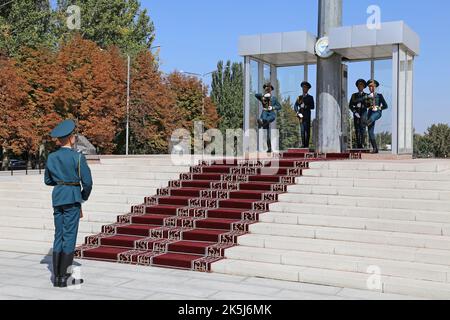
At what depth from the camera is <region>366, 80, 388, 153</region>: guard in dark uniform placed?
13336 millimetres

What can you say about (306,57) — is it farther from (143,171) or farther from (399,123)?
(143,171)

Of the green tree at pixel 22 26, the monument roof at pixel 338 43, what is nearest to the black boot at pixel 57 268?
→ the monument roof at pixel 338 43

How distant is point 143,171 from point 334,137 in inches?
219

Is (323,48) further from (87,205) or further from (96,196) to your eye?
(87,205)

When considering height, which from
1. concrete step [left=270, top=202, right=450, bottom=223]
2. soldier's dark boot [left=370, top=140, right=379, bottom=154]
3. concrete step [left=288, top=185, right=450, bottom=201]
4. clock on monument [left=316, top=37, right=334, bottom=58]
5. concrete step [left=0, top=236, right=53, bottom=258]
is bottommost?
concrete step [left=0, top=236, right=53, bottom=258]

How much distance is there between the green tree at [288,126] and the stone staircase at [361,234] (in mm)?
5902

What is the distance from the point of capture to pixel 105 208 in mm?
10133

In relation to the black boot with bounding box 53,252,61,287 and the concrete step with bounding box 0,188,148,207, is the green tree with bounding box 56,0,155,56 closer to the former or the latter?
the concrete step with bounding box 0,188,148,207

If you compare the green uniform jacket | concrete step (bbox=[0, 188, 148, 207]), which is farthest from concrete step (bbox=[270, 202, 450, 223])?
the green uniform jacket

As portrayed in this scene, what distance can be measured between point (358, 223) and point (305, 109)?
7.33m

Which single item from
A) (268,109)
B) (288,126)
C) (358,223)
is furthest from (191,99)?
(358,223)

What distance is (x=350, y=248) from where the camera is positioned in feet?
24.0

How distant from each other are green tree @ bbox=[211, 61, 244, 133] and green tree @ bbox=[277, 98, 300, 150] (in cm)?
3003
